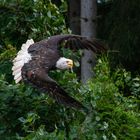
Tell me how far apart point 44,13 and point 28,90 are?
64.1 inches

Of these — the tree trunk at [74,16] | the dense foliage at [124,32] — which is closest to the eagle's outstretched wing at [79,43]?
the dense foliage at [124,32]

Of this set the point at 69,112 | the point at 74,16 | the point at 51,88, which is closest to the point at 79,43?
the point at 69,112

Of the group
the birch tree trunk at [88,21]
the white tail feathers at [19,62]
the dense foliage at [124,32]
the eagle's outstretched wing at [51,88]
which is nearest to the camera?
the eagle's outstretched wing at [51,88]

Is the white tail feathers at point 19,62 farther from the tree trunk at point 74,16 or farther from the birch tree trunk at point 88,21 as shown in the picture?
the tree trunk at point 74,16

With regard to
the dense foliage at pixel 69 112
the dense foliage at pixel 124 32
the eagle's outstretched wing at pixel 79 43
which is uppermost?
the eagle's outstretched wing at pixel 79 43

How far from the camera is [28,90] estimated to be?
4.69m

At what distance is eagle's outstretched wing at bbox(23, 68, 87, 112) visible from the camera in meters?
4.41

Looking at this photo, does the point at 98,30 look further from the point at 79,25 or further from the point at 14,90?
the point at 14,90

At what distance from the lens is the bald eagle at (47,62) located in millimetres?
4496

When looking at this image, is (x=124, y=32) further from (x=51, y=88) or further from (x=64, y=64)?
(x=51, y=88)

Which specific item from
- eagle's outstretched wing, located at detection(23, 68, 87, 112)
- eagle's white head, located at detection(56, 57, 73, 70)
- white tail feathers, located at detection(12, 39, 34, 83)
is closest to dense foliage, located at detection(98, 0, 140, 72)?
white tail feathers, located at detection(12, 39, 34, 83)

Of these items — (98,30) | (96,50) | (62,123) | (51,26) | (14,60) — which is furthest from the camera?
(98,30)

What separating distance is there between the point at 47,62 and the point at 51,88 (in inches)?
22.6

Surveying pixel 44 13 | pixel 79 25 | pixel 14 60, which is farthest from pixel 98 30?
pixel 14 60
